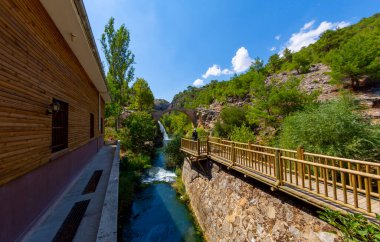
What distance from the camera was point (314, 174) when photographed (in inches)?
136

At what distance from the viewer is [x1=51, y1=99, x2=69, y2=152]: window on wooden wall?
4.03 meters

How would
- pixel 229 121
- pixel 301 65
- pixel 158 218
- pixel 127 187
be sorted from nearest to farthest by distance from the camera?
1. pixel 158 218
2. pixel 127 187
3. pixel 229 121
4. pixel 301 65

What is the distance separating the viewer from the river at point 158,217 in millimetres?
6281

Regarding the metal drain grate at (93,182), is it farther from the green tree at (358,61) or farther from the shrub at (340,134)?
the green tree at (358,61)

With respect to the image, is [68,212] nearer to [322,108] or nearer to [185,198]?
[185,198]

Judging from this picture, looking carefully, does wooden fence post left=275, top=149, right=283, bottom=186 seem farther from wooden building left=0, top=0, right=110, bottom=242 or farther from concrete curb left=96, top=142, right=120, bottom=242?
wooden building left=0, top=0, right=110, bottom=242

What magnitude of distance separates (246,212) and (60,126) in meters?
5.68

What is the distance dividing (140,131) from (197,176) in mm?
8596

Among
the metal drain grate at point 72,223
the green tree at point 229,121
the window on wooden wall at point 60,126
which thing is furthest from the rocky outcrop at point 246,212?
the green tree at point 229,121

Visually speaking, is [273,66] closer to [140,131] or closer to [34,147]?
[140,131]

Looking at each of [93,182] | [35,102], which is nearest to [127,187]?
[93,182]

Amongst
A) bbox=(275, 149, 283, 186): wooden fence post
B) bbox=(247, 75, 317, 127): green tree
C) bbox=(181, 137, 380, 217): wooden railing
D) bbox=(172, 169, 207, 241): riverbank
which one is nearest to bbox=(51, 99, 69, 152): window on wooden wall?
bbox=(181, 137, 380, 217): wooden railing

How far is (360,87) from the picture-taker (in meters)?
12.7

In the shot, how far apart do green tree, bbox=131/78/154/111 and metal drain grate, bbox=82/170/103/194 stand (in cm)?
2277
